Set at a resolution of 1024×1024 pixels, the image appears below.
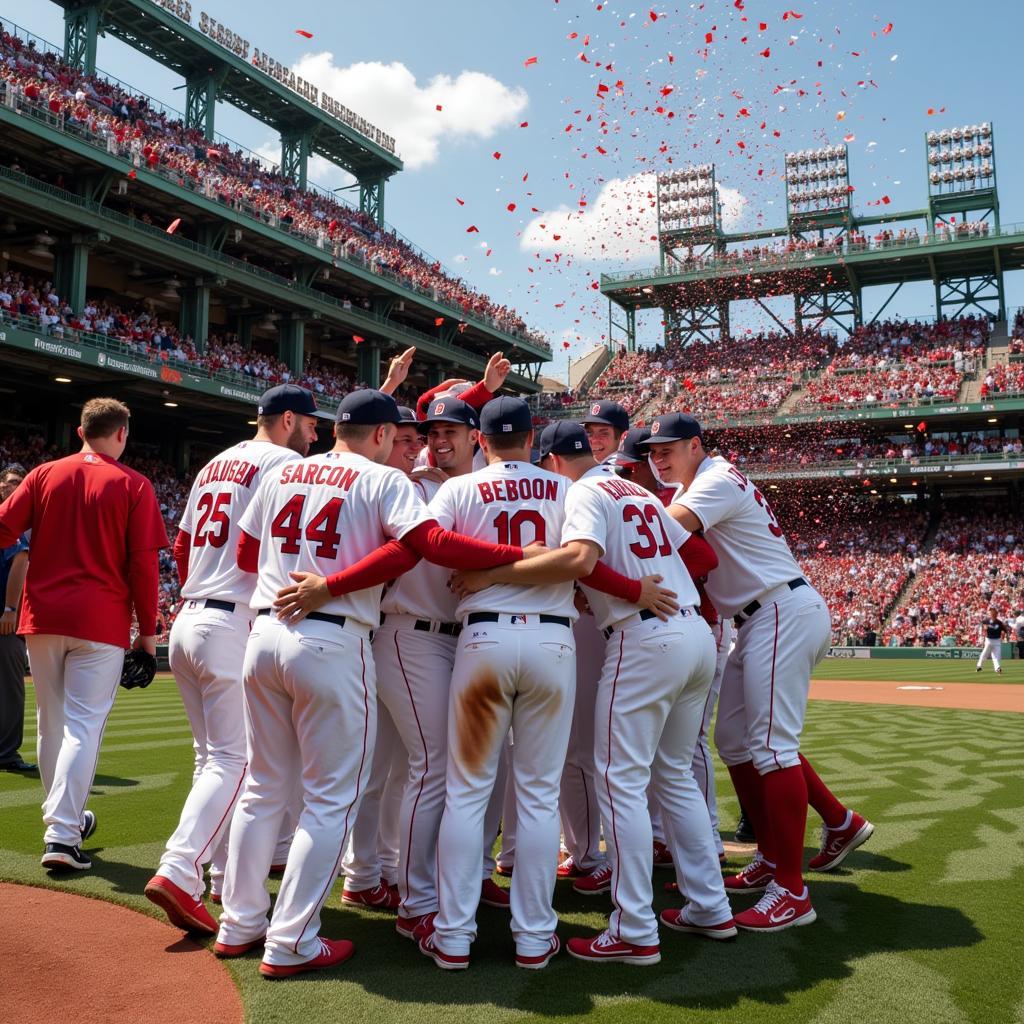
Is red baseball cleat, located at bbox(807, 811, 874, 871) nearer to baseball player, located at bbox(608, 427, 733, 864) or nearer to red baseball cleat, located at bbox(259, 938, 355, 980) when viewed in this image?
baseball player, located at bbox(608, 427, 733, 864)

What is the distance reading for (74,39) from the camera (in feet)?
97.9

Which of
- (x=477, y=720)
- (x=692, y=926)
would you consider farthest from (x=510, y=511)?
(x=692, y=926)

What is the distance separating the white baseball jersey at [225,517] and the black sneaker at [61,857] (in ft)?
4.37

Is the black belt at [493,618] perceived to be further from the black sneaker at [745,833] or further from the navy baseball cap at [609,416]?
the black sneaker at [745,833]

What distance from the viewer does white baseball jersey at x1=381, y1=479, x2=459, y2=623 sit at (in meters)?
3.81

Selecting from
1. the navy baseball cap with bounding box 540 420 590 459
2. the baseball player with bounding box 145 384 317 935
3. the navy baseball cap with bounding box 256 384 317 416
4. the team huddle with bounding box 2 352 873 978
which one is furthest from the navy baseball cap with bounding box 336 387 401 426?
the navy baseball cap with bounding box 540 420 590 459

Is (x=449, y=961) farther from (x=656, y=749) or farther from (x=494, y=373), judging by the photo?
(x=494, y=373)

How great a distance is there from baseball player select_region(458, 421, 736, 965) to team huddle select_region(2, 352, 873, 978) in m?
0.01

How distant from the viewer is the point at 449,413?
13.8ft

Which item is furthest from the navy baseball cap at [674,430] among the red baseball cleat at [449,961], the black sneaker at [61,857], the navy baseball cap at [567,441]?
the black sneaker at [61,857]

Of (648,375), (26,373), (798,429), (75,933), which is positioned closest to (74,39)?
(26,373)

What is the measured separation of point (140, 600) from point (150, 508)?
48 centimetres

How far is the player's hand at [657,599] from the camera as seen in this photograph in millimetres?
3678

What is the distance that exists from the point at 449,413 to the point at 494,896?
2.26 m
